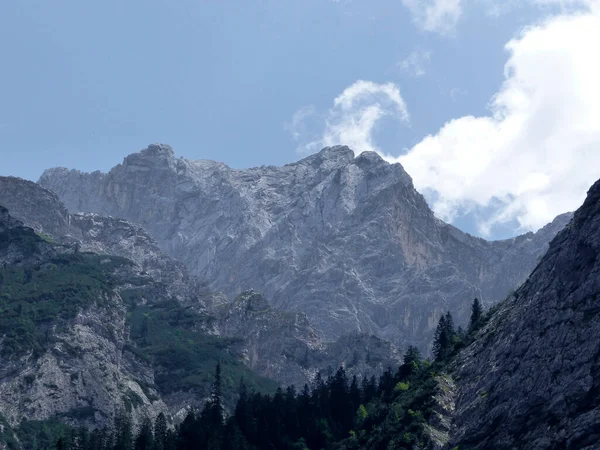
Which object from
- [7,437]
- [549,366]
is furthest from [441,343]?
[7,437]

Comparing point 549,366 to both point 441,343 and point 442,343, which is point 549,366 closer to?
point 442,343

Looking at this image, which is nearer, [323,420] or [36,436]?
[323,420]

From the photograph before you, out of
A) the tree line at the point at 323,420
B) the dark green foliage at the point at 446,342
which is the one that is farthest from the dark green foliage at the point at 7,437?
the dark green foliage at the point at 446,342

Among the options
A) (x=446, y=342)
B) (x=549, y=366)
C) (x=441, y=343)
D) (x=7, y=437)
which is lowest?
(x=549, y=366)

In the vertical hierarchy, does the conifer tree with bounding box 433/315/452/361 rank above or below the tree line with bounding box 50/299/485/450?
above

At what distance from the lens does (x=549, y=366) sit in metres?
104

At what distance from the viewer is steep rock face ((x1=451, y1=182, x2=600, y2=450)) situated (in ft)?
316

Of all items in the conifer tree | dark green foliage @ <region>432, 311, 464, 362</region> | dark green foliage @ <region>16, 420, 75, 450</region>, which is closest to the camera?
dark green foliage @ <region>432, 311, 464, 362</region>

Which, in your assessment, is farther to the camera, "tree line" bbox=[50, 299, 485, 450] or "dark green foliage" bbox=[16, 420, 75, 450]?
"dark green foliage" bbox=[16, 420, 75, 450]

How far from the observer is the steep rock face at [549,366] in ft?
316

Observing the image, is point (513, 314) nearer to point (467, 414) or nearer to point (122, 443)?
point (467, 414)

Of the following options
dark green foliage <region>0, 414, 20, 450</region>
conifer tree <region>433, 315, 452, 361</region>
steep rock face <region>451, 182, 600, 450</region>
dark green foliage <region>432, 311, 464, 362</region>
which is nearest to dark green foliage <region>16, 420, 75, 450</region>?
dark green foliage <region>0, 414, 20, 450</region>

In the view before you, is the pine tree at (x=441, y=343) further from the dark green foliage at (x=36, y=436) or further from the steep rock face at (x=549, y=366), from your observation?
the dark green foliage at (x=36, y=436)

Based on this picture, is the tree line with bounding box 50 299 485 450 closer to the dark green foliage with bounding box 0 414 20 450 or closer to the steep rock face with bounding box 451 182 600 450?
the steep rock face with bounding box 451 182 600 450
